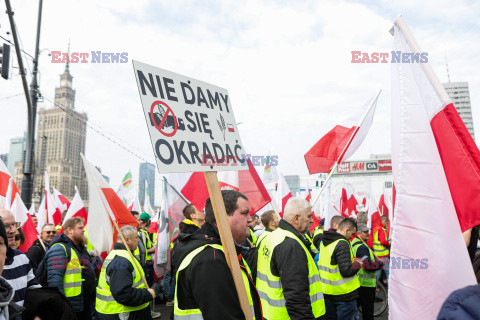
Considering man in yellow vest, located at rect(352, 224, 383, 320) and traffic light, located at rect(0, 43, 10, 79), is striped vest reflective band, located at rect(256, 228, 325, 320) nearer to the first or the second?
man in yellow vest, located at rect(352, 224, 383, 320)

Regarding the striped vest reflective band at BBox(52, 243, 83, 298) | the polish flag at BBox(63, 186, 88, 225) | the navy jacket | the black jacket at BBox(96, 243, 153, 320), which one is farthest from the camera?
the polish flag at BBox(63, 186, 88, 225)

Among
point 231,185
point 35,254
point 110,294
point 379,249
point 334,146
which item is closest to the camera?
point 110,294

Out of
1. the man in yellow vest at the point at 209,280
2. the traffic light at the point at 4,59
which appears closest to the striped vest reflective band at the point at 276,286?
the man in yellow vest at the point at 209,280

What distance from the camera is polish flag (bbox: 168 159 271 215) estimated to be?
6.69 meters

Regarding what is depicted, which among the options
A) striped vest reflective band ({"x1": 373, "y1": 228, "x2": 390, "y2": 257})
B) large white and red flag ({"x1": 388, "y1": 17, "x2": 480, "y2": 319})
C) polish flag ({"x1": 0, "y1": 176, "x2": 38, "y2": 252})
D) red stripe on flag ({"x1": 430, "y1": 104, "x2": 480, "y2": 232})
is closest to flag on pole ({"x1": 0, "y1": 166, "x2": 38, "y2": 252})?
polish flag ({"x1": 0, "y1": 176, "x2": 38, "y2": 252})

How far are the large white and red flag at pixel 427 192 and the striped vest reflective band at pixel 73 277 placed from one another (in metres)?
4.24

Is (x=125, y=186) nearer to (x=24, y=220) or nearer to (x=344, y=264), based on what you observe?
(x=24, y=220)

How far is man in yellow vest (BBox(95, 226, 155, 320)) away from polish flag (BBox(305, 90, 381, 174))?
3467 mm

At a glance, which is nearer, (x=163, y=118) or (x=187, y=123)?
(x=163, y=118)

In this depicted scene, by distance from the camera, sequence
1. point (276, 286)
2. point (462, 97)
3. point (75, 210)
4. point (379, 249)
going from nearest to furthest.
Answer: point (276, 286) → point (75, 210) → point (379, 249) → point (462, 97)

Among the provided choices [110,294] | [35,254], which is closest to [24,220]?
[35,254]

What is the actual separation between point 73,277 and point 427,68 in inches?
189

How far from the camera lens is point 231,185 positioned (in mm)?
7152

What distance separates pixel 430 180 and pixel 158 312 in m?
7.70
